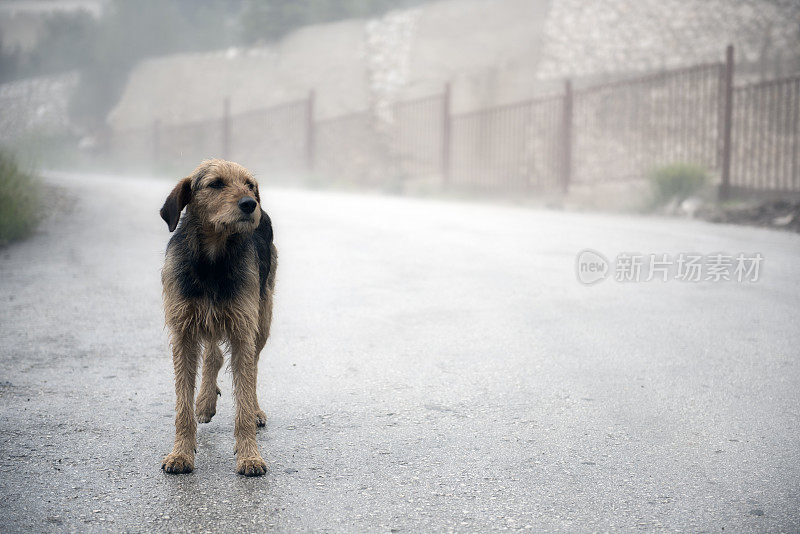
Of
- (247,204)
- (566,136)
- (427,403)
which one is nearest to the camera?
(247,204)

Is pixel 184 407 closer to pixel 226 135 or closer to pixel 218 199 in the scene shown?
pixel 218 199

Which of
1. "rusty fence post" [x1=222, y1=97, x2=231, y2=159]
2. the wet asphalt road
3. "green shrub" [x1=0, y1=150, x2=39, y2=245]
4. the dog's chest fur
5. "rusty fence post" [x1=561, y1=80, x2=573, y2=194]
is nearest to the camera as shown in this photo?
the wet asphalt road

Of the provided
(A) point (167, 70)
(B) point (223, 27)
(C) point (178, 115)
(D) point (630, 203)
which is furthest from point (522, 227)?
(B) point (223, 27)

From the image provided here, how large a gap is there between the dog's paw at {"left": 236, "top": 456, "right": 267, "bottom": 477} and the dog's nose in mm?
1112

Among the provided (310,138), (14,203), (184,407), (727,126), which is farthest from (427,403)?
(310,138)

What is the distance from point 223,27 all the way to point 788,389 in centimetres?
5204

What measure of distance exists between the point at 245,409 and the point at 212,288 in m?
0.58

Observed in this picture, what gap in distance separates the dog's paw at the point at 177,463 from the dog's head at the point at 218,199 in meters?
1.02

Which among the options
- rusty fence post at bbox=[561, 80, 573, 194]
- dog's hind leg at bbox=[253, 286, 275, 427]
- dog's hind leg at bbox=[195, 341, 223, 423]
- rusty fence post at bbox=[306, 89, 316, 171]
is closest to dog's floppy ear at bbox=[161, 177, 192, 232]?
dog's hind leg at bbox=[253, 286, 275, 427]

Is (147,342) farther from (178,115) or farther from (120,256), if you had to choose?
(178,115)

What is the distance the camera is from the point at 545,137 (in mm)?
24641

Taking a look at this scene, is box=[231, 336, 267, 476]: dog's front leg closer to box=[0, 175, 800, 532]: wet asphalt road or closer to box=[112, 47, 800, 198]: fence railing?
box=[0, 175, 800, 532]: wet asphalt road

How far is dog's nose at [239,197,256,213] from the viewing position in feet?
11.5

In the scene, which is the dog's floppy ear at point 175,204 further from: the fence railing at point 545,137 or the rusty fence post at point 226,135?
the rusty fence post at point 226,135
